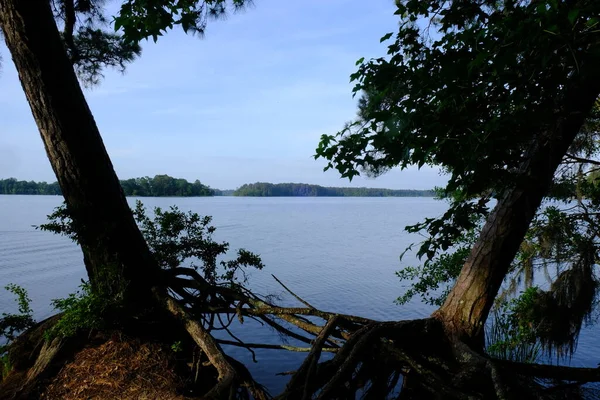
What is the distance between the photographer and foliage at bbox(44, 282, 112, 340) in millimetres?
3377

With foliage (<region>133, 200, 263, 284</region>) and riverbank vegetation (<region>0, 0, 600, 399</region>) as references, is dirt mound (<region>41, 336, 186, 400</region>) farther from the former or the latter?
foliage (<region>133, 200, 263, 284</region>)

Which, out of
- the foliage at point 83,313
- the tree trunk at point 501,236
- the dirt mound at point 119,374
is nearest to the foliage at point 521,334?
the tree trunk at point 501,236

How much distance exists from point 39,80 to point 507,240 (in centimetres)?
382

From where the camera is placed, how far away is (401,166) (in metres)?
2.77

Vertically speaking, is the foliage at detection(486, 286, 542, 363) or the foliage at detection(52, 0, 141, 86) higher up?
the foliage at detection(52, 0, 141, 86)

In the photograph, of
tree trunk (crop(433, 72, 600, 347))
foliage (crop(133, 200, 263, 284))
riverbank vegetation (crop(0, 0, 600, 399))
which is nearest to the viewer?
riverbank vegetation (crop(0, 0, 600, 399))

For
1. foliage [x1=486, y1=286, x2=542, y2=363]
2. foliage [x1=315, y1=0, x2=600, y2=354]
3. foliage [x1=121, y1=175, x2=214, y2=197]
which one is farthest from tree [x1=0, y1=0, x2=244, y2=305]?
foliage [x1=121, y1=175, x2=214, y2=197]

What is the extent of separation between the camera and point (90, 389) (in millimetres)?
3180

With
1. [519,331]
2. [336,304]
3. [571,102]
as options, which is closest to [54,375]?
[571,102]

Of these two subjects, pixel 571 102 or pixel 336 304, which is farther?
pixel 336 304

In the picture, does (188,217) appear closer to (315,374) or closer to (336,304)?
(315,374)

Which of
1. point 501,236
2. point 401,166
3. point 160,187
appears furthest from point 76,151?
point 160,187

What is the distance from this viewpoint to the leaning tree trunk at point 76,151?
11.0 feet

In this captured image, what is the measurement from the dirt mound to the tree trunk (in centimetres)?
217
